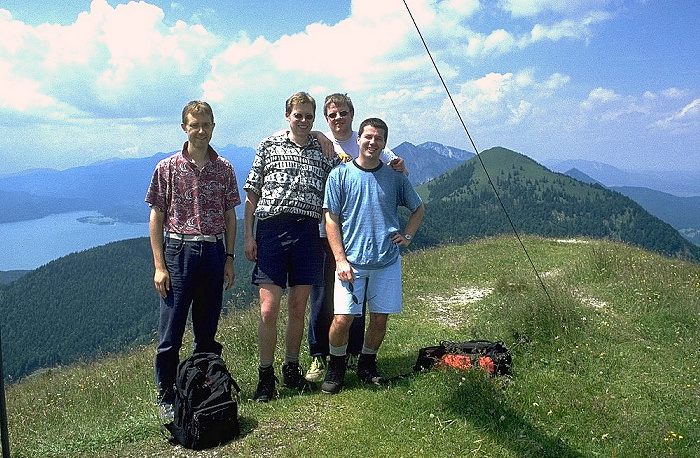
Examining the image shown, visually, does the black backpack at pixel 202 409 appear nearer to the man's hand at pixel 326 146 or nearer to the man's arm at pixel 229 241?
the man's arm at pixel 229 241

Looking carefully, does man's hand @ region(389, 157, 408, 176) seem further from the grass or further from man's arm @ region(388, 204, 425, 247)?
the grass

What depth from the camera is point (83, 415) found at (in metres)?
5.12

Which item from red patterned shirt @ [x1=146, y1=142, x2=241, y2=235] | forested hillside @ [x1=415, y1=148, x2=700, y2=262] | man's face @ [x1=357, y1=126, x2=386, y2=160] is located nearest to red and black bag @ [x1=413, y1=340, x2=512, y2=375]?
man's face @ [x1=357, y1=126, x2=386, y2=160]

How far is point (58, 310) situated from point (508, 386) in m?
106

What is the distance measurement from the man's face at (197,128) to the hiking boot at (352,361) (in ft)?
8.32

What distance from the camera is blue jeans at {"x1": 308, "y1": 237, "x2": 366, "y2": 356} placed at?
4773mm

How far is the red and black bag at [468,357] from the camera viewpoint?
4.79m

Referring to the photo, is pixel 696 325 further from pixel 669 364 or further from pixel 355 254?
pixel 355 254

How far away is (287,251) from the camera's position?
4.23m

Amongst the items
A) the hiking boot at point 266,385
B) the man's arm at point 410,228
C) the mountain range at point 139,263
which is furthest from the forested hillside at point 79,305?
the man's arm at point 410,228

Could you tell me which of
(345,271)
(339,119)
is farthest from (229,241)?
(339,119)

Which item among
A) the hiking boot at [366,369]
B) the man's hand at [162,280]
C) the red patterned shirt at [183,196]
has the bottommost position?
the hiking boot at [366,369]

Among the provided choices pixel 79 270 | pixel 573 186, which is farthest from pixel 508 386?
pixel 573 186

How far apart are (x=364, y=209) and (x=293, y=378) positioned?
1661 millimetres
